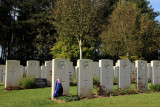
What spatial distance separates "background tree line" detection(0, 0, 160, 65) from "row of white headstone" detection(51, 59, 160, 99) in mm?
10053

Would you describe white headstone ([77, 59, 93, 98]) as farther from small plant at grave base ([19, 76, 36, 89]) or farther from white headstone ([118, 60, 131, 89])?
small plant at grave base ([19, 76, 36, 89])

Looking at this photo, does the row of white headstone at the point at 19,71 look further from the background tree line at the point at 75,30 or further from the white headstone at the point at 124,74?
the white headstone at the point at 124,74

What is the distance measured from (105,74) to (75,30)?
12330mm

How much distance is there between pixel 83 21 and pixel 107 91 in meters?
13.0

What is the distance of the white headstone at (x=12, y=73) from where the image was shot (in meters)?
14.6

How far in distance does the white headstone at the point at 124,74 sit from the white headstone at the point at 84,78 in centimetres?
224

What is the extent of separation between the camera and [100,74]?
11945 millimetres

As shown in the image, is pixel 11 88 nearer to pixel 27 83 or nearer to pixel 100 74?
pixel 27 83

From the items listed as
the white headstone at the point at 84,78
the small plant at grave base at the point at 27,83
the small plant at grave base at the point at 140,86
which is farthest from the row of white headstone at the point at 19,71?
the small plant at grave base at the point at 140,86

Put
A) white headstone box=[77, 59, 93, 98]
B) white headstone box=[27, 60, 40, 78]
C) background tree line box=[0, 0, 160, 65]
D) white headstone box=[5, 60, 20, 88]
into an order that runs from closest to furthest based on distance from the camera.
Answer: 1. white headstone box=[77, 59, 93, 98]
2. white headstone box=[5, 60, 20, 88]
3. white headstone box=[27, 60, 40, 78]
4. background tree line box=[0, 0, 160, 65]

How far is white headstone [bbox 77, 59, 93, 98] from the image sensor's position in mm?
11102

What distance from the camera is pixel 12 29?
35.6m

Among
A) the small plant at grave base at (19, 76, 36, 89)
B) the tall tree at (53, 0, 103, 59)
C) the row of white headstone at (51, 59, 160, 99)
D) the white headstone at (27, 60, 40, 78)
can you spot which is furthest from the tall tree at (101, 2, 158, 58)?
the small plant at grave base at (19, 76, 36, 89)

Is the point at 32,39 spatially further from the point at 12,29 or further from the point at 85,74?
the point at 85,74
